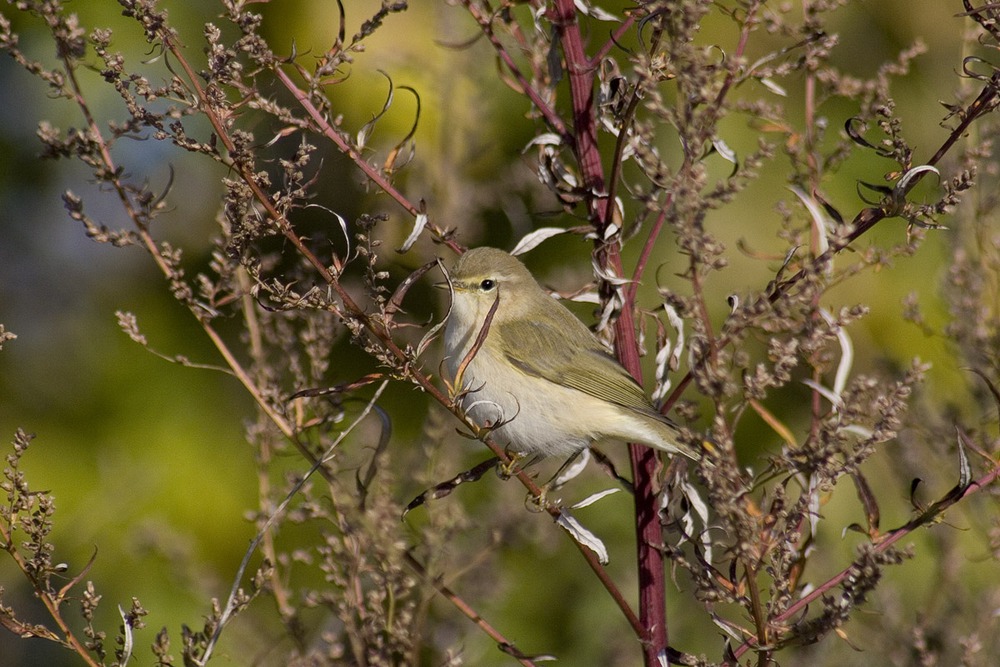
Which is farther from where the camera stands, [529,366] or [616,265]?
[529,366]

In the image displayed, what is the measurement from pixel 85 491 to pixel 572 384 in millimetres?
1904

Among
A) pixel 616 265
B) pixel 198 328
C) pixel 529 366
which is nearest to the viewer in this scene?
pixel 616 265

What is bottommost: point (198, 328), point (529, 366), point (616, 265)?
point (198, 328)

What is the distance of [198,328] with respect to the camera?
3662 millimetres

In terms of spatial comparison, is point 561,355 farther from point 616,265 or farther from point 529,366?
point 616,265

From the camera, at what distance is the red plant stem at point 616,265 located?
71.5 inches

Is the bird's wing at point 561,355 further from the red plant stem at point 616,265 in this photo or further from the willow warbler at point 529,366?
the red plant stem at point 616,265

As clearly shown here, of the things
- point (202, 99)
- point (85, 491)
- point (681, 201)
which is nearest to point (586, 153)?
point (681, 201)

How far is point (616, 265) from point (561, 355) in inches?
37.8

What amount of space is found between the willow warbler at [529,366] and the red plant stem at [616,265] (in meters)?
0.58

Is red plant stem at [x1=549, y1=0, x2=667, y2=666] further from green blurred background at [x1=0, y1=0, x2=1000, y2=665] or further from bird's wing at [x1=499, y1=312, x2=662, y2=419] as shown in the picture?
green blurred background at [x1=0, y1=0, x2=1000, y2=665]

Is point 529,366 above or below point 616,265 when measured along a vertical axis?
below

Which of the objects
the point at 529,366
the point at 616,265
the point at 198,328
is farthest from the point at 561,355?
the point at 198,328

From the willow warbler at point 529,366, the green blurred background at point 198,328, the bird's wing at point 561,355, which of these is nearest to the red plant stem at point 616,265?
the willow warbler at point 529,366
